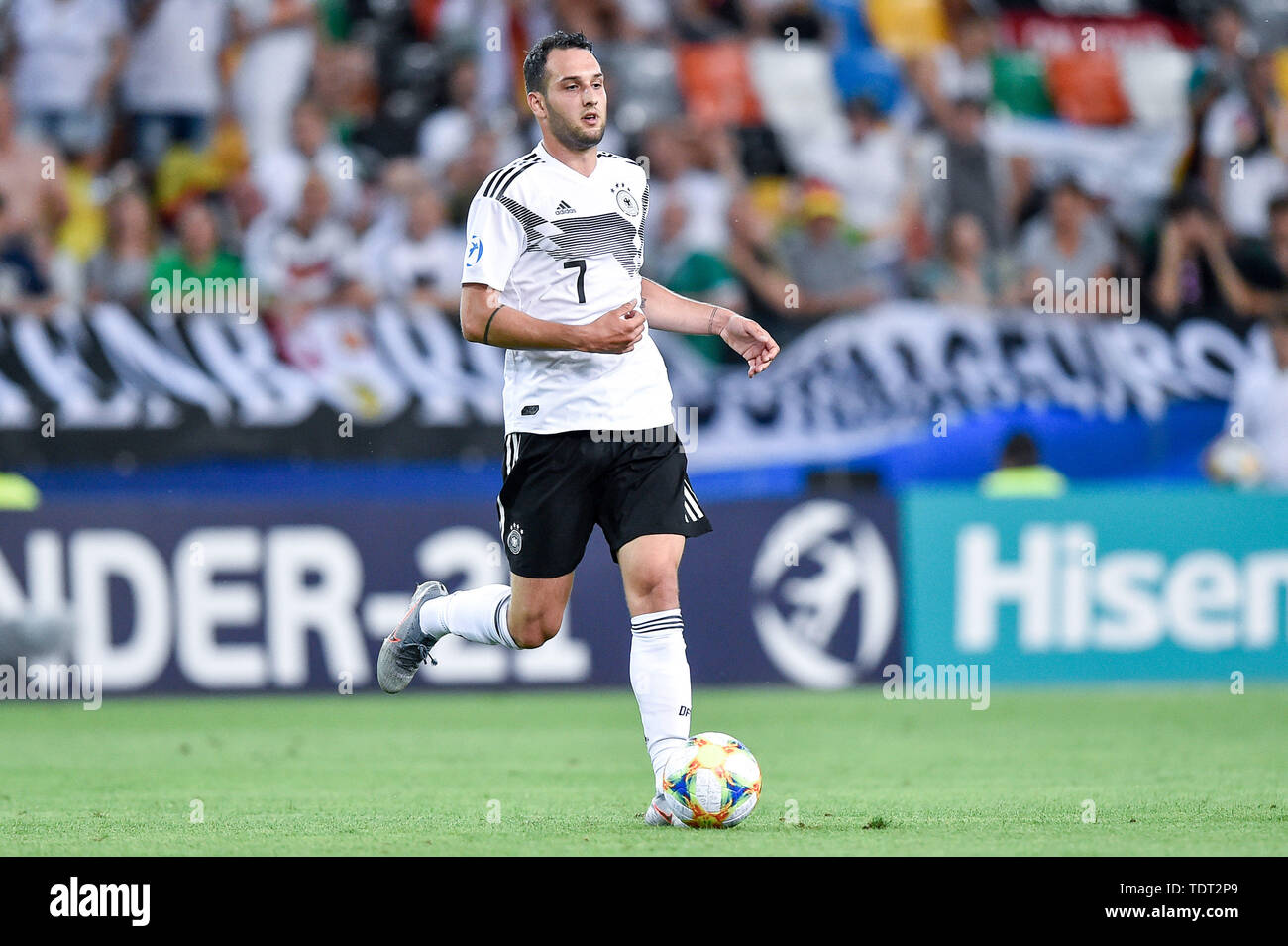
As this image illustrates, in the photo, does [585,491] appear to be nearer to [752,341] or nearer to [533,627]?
[533,627]

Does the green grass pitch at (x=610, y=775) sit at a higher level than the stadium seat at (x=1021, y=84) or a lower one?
lower

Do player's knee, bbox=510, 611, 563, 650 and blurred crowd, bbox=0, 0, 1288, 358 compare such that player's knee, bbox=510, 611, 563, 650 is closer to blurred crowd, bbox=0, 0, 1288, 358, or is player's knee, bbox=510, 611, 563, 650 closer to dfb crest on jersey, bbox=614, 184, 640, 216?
dfb crest on jersey, bbox=614, 184, 640, 216

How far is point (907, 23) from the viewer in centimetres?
1648

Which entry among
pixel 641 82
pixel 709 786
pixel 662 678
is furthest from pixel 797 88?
pixel 709 786

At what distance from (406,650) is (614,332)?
190 cm

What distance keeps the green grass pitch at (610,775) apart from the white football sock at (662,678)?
326mm

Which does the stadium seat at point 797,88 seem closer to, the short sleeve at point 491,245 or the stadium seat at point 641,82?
the stadium seat at point 641,82

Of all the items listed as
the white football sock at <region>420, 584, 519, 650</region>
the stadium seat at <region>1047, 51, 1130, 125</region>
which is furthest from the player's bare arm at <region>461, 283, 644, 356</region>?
the stadium seat at <region>1047, 51, 1130, 125</region>

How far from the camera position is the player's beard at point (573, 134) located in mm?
6566

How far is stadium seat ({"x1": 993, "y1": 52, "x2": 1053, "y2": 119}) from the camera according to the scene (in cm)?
1595

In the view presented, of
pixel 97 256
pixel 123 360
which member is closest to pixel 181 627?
pixel 123 360

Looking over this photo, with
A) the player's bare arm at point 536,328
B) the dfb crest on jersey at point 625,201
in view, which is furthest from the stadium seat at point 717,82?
the player's bare arm at point 536,328

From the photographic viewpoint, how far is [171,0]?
47.8 feet
